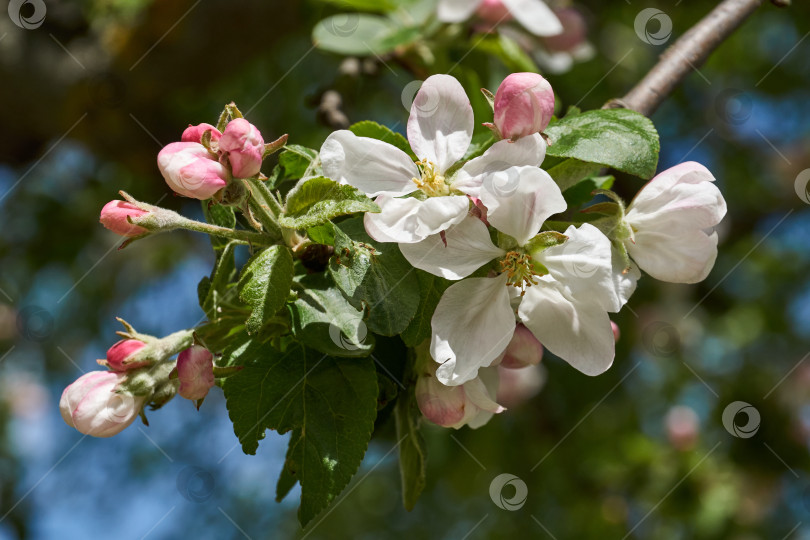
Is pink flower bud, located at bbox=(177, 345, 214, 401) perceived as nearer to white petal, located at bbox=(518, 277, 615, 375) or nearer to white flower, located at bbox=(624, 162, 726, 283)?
white petal, located at bbox=(518, 277, 615, 375)

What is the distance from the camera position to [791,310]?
2.69 m

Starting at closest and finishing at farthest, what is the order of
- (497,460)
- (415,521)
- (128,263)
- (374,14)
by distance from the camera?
(374,14) → (497,460) → (415,521) → (128,263)

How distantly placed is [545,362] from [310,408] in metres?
1.75

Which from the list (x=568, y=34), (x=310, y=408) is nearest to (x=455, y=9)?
(x=568, y=34)

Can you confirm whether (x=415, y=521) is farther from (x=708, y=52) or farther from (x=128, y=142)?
(x=708, y=52)

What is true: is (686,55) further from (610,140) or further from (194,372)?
(194,372)

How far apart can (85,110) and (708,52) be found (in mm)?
1557

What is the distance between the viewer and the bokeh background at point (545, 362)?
75.8 inches

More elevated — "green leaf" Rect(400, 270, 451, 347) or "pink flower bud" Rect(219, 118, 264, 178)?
"pink flower bud" Rect(219, 118, 264, 178)

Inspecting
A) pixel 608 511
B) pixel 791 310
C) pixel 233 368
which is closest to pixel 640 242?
pixel 233 368

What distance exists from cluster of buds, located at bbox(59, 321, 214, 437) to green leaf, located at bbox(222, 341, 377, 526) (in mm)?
37

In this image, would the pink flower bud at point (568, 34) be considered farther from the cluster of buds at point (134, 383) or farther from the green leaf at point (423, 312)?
the cluster of buds at point (134, 383)

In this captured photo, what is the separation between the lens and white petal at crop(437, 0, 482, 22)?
129 cm

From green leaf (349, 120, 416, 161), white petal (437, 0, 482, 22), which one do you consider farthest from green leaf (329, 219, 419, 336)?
white petal (437, 0, 482, 22)
